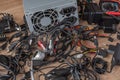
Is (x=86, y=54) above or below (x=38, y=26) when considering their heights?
below

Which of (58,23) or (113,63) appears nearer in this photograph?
(113,63)

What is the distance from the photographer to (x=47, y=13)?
0.91m

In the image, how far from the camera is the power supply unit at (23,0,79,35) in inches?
35.3

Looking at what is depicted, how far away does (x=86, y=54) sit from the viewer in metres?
0.86

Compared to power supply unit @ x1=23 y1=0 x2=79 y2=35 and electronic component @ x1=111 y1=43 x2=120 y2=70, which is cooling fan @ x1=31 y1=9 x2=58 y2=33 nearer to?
power supply unit @ x1=23 y1=0 x2=79 y2=35

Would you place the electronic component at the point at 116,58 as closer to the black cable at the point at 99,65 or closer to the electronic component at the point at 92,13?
the black cable at the point at 99,65

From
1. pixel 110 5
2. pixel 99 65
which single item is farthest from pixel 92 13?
pixel 99 65

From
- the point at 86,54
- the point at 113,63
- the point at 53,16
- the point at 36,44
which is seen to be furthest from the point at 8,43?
the point at 113,63

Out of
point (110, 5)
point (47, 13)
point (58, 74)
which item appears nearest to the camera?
point (58, 74)

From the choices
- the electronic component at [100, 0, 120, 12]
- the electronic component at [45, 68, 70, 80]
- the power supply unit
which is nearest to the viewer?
the electronic component at [45, 68, 70, 80]

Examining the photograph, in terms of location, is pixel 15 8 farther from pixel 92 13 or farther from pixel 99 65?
pixel 99 65

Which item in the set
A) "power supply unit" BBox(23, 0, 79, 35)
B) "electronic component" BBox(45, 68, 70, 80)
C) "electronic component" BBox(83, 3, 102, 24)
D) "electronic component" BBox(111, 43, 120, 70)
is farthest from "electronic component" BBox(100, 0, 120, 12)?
"electronic component" BBox(45, 68, 70, 80)

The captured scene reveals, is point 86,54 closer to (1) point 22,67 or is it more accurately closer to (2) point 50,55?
(2) point 50,55

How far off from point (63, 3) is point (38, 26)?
0.15 metres
